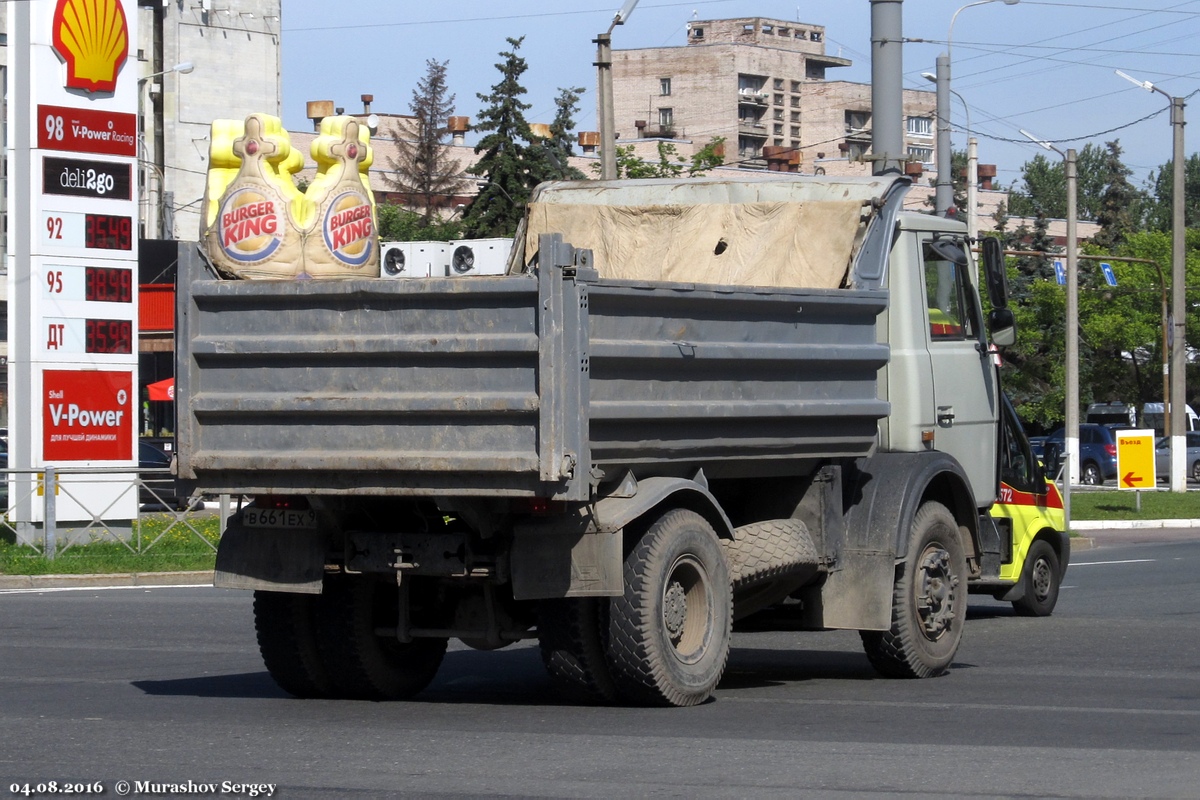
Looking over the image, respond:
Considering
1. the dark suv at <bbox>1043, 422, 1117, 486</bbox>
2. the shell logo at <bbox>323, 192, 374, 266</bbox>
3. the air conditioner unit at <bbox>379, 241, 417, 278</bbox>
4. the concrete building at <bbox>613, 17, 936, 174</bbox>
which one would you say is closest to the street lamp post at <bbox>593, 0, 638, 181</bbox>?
the air conditioner unit at <bbox>379, 241, 417, 278</bbox>

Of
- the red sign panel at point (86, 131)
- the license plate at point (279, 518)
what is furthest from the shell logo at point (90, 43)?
the license plate at point (279, 518)

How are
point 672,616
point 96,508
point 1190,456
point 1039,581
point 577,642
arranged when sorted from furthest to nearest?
point 1190,456, point 96,508, point 1039,581, point 672,616, point 577,642

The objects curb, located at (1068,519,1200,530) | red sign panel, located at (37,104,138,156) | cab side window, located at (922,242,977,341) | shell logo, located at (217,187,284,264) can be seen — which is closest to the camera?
shell logo, located at (217,187,284,264)

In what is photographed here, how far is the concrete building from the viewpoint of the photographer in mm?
113188

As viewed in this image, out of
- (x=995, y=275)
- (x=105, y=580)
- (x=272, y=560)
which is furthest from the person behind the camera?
(x=105, y=580)

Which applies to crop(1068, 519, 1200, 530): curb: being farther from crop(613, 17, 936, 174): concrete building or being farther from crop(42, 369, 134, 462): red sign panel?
crop(613, 17, 936, 174): concrete building

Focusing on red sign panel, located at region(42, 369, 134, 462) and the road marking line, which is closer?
the road marking line

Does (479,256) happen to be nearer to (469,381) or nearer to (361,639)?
(361,639)

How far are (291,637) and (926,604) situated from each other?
3.61m

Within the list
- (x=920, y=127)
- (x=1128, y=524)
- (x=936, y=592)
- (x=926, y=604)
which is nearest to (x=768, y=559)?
(x=926, y=604)

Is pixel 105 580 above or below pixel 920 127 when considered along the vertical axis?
below

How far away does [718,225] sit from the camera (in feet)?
35.1

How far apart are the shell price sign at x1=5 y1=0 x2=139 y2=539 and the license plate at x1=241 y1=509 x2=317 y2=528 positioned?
1359cm

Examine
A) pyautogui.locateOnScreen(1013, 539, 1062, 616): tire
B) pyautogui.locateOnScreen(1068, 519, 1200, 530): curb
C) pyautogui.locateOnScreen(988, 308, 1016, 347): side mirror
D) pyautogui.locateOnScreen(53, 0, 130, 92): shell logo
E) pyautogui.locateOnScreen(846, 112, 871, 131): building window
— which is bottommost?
pyautogui.locateOnScreen(1068, 519, 1200, 530): curb
